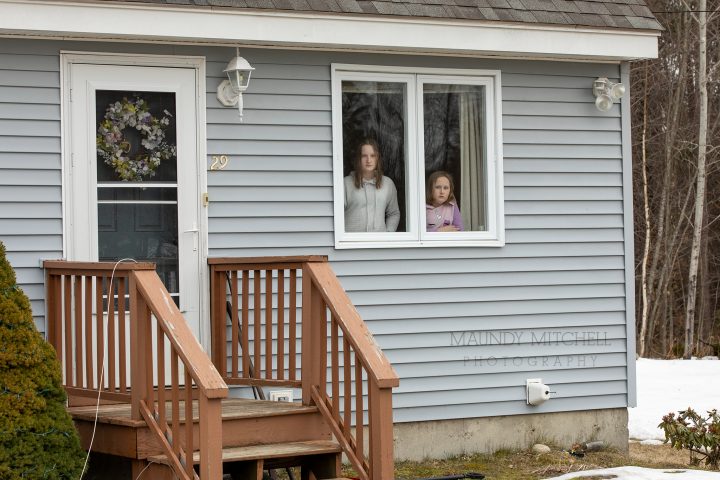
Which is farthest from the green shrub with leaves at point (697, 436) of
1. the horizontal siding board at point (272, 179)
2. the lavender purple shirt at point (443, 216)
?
the horizontal siding board at point (272, 179)

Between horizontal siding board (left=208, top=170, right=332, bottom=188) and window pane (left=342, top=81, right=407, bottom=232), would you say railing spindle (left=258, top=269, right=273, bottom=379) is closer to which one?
horizontal siding board (left=208, top=170, right=332, bottom=188)

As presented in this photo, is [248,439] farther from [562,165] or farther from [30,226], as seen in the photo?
[562,165]

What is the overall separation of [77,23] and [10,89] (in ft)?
2.09

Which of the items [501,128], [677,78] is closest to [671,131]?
[677,78]

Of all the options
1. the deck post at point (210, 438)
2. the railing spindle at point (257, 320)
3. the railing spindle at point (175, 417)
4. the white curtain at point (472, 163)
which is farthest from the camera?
the white curtain at point (472, 163)

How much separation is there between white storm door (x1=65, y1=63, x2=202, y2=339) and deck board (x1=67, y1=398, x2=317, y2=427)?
2.64 feet

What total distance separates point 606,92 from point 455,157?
129cm

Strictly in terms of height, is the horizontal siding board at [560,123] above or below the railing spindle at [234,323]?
above

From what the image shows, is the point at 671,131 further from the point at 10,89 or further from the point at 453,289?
the point at 10,89

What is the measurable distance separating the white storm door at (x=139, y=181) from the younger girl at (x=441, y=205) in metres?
1.79

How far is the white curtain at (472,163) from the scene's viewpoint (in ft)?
27.4

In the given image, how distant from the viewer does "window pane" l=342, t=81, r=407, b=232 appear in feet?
26.2

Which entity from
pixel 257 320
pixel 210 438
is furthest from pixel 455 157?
pixel 210 438

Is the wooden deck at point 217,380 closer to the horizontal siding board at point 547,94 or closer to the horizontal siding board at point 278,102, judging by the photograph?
the horizontal siding board at point 278,102
